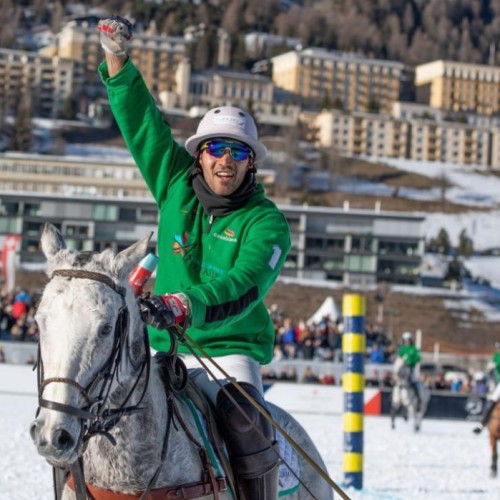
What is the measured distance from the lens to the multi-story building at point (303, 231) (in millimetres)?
86688

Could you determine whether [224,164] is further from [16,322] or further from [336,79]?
[336,79]

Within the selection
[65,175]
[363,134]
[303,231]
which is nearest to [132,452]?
[303,231]

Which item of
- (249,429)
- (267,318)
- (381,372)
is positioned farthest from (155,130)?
(381,372)

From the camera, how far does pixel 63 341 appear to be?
3.38 m

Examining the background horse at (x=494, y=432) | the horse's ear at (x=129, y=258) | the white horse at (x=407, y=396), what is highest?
the horse's ear at (x=129, y=258)

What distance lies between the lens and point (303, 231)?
315ft

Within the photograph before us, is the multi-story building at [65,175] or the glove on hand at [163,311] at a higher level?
the multi-story building at [65,175]

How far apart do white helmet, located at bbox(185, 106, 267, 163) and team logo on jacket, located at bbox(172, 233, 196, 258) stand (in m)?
0.38

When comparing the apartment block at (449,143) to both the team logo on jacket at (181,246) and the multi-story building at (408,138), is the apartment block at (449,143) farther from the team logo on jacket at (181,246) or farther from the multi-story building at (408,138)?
the team logo on jacket at (181,246)

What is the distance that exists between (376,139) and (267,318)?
168367 millimetres

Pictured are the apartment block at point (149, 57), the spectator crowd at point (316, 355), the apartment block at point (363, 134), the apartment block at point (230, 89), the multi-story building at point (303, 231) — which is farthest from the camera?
the apartment block at point (230, 89)

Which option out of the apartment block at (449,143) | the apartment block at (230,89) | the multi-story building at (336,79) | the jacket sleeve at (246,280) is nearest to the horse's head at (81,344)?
the jacket sleeve at (246,280)

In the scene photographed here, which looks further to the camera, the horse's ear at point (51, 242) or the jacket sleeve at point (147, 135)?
the jacket sleeve at point (147, 135)

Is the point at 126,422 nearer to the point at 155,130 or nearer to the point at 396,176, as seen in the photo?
the point at 155,130
